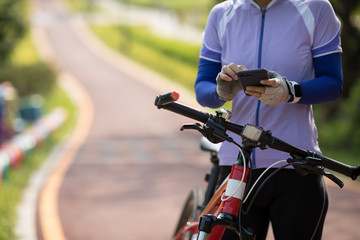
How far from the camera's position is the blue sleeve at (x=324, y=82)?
238 centimetres

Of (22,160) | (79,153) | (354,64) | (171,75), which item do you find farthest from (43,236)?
(171,75)

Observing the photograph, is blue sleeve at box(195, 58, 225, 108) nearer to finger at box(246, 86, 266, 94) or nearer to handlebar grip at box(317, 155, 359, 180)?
finger at box(246, 86, 266, 94)

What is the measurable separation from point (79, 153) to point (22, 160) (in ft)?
5.81

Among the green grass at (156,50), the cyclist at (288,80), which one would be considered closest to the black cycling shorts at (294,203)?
the cyclist at (288,80)

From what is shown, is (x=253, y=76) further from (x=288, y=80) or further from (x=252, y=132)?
(x=288, y=80)

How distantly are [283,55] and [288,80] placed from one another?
135 mm

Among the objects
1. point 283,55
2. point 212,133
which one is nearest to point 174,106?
point 212,133

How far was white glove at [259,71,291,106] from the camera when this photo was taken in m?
2.18

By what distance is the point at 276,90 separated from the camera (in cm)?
219

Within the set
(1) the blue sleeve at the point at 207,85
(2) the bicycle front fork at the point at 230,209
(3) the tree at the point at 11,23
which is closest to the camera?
(2) the bicycle front fork at the point at 230,209

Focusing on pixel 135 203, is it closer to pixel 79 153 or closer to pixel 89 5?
pixel 79 153

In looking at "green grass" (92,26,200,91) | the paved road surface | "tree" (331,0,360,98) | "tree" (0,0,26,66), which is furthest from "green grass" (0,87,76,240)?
"green grass" (92,26,200,91)

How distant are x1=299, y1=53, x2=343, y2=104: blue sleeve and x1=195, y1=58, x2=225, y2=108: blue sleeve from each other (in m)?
0.37

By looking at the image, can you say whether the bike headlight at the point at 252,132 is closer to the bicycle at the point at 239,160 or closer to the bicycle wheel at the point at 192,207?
the bicycle at the point at 239,160
